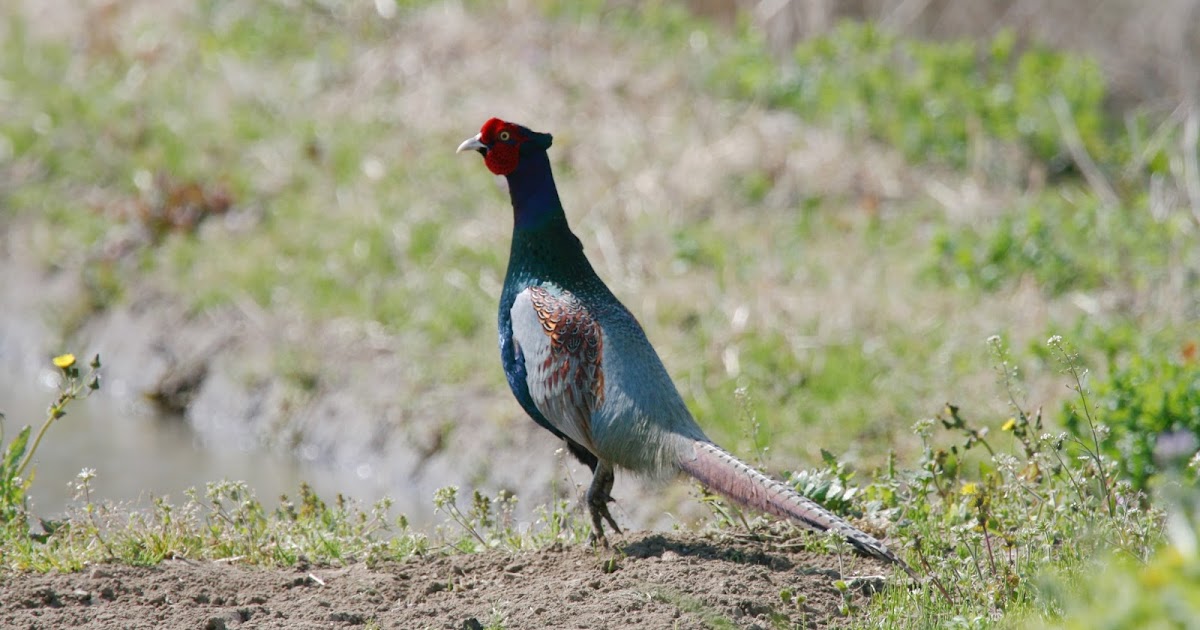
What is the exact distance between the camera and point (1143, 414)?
518 cm

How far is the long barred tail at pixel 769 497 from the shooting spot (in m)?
3.91

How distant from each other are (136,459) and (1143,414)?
16.6ft

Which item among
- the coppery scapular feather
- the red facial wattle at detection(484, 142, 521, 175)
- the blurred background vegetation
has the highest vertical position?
the blurred background vegetation

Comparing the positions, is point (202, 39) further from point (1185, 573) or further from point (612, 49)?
point (1185, 573)

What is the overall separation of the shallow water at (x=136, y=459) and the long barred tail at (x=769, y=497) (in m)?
3.24

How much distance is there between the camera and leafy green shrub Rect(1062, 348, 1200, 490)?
5105 millimetres

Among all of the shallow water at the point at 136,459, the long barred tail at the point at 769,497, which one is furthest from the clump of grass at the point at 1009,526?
the shallow water at the point at 136,459

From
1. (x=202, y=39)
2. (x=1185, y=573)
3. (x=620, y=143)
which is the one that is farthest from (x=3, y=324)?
(x=1185, y=573)

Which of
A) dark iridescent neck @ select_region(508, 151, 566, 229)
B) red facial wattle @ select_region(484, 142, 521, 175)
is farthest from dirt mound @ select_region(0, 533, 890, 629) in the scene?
red facial wattle @ select_region(484, 142, 521, 175)

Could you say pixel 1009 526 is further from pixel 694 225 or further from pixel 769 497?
pixel 694 225

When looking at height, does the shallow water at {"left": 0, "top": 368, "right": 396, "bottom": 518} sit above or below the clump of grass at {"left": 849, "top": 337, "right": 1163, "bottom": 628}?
above

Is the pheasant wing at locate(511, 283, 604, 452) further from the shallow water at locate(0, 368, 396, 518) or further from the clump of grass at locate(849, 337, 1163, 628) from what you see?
the shallow water at locate(0, 368, 396, 518)

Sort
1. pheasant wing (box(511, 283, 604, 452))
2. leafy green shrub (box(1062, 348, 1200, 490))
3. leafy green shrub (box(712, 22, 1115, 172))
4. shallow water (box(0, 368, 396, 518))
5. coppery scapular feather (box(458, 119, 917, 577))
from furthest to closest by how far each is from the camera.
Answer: leafy green shrub (box(712, 22, 1115, 172))
shallow water (box(0, 368, 396, 518))
leafy green shrub (box(1062, 348, 1200, 490))
pheasant wing (box(511, 283, 604, 452))
coppery scapular feather (box(458, 119, 917, 577))

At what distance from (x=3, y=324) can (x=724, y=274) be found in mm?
4659
